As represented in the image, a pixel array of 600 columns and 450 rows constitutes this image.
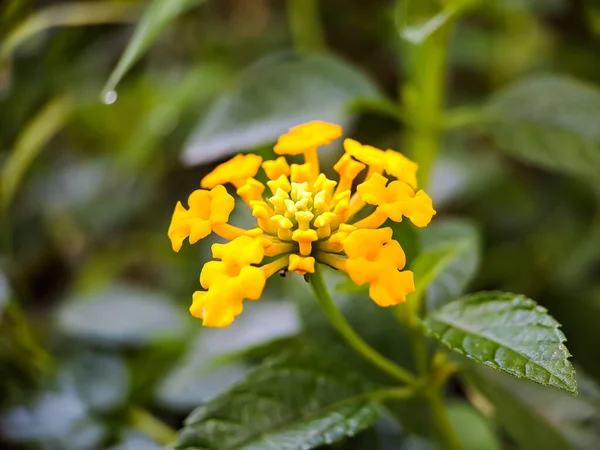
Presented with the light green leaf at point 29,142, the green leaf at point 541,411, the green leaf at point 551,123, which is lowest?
the green leaf at point 541,411

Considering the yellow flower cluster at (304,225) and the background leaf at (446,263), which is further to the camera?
the background leaf at (446,263)

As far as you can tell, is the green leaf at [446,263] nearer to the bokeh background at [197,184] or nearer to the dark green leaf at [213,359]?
the bokeh background at [197,184]

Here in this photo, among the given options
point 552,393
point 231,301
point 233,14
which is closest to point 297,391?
point 231,301

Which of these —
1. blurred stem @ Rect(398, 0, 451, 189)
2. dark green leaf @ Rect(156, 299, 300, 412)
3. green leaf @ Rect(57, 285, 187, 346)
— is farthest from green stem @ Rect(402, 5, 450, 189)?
green leaf @ Rect(57, 285, 187, 346)

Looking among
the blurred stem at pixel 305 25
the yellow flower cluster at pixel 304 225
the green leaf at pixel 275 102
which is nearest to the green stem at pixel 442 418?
the yellow flower cluster at pixel 304 225

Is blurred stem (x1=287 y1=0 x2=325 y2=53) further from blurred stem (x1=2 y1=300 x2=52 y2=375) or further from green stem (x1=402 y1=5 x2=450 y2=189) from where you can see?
blurred stem (x1=2 y1=300 x2=52 y2=375)

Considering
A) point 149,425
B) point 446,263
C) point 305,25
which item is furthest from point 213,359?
point 305,25
